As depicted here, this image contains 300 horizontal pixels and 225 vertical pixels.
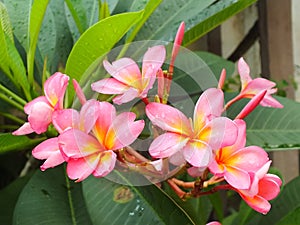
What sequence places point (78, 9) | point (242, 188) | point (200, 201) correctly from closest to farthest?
1. point (242, 188)
2. point (78, 9)
3. point (200, 201)

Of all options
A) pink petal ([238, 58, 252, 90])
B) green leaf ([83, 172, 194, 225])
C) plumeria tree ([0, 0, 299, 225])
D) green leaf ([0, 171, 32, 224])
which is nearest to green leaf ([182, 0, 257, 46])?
plumeria tree ([0, 0, 299, 225])

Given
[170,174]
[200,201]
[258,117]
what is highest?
[170,174]

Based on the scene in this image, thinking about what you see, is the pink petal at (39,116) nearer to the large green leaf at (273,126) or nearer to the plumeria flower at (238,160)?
the plumeria flower at (238,160)

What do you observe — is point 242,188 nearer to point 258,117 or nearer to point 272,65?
point 258,117

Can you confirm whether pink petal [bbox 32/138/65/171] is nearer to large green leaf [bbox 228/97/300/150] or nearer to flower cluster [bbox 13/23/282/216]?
flower cluster [bbox 13/23/282/216]

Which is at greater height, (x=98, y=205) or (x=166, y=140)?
(x=166, y=140)

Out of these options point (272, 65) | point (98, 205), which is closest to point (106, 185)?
point (98, 205)
